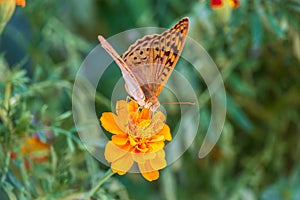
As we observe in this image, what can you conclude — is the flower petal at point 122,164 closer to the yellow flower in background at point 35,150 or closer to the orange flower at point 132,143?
the orange flower at point 132,143

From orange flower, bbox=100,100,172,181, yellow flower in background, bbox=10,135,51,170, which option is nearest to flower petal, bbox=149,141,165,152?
orange flower, bbox=100,100,172,181

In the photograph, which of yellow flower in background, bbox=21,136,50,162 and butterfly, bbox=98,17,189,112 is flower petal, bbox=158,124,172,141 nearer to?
butterfly, bbox=98,17,189,112

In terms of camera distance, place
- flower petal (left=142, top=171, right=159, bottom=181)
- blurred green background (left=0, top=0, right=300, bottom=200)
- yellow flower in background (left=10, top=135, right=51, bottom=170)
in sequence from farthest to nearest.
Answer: blurred green background (left=0, top=0, right=300, bottom=200)
yellow flower in background (left=10, top=135, right=51, bottom=170)
flower petal (left=142, top=171, right=159, bottom=181)

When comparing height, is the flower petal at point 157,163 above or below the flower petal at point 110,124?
below

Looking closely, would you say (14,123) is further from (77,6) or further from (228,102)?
(77,6)

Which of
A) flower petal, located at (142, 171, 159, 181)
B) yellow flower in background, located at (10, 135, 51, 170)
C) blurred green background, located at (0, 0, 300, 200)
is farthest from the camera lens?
blurred green background, located at (0, 0, 300, 200)

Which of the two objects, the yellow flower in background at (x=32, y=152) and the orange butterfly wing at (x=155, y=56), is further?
the yellow flower in background at (x=32, y=152)

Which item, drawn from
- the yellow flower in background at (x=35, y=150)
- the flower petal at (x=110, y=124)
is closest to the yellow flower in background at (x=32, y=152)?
the yellow flower in background at (x=35, y=150)
